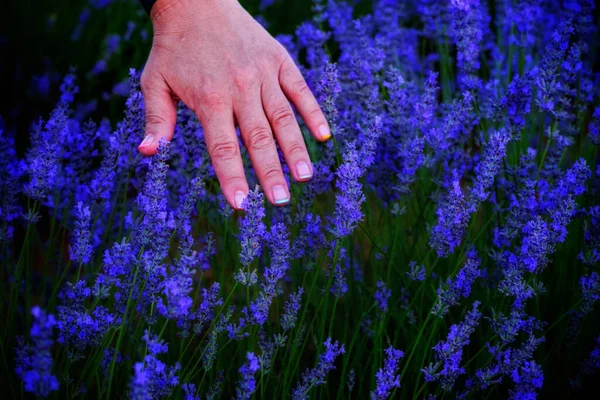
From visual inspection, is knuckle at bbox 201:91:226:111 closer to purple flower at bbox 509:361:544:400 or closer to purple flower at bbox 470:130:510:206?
purple flower at bbox 470:130:510:206

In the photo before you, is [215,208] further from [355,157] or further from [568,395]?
[568,395]

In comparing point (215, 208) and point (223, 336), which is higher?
point (215, 208)

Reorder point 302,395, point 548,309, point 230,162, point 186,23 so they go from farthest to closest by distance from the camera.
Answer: point 548,309, point 186,23, point 230,162, point 302,395

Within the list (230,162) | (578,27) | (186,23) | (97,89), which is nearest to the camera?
(230,162)

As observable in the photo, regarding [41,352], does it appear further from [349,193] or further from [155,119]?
[155,119]

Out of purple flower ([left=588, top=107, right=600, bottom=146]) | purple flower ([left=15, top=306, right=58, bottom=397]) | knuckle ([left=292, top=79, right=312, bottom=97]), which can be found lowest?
purple flower ([left=15, top=306, right=58, bottom=397])

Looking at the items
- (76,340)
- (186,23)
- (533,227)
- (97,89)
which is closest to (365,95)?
(186,23)

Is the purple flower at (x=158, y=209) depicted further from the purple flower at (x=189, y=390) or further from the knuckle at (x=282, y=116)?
the knuckle at (x=282, y=116)

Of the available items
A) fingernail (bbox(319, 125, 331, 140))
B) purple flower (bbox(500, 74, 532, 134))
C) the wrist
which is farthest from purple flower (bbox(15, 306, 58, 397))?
purple flower (bbox(500, 74, 532, 134))
